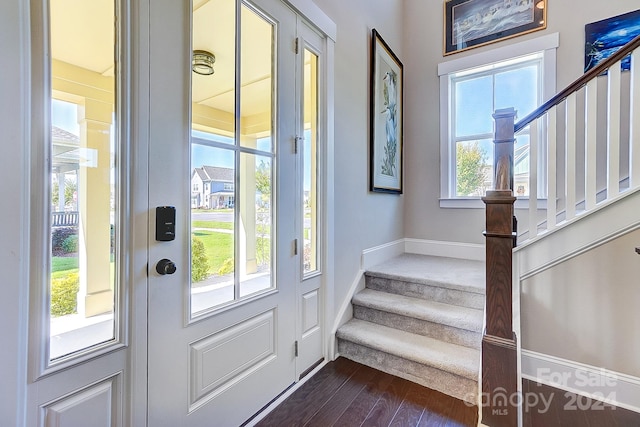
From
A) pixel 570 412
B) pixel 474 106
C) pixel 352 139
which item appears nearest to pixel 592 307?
pixel 570 412

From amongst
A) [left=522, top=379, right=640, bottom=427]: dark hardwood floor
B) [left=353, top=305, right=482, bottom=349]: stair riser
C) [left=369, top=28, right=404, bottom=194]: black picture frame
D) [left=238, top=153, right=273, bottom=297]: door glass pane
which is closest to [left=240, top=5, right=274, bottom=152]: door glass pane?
[left=238, top=153, right=273, bottom=297]: door glass pane

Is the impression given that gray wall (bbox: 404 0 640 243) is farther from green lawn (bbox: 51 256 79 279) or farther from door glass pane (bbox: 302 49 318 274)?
green lawn (bbox: 51 256 79 279)

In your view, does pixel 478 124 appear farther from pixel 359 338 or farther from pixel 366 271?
pixel 359 338

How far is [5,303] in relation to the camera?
29.9 inches

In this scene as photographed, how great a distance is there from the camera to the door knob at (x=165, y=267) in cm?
111

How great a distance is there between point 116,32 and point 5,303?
0.91 m

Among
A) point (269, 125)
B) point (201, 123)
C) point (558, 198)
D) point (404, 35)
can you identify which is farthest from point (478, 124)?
point (201, 123)

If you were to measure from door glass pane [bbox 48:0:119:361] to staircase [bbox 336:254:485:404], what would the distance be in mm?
1646

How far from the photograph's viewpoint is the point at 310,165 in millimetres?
1978

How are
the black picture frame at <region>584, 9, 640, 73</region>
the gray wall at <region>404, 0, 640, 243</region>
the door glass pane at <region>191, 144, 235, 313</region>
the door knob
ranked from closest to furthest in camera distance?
the door knob < the door glass pane at <region>191, 144, 235, 313</region> < the black picture frame at <region>584, 9, 640, 73</region> < the gray wall at <region>404, 0, 640, 243</region>

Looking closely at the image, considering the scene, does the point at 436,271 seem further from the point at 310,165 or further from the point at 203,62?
the point at 203,62

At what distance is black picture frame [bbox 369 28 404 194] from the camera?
264 cm

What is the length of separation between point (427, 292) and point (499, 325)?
85 cm

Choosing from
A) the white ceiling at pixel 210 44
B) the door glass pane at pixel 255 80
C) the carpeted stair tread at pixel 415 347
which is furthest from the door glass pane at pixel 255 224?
the carpeted stair tread at pixel 415 347
